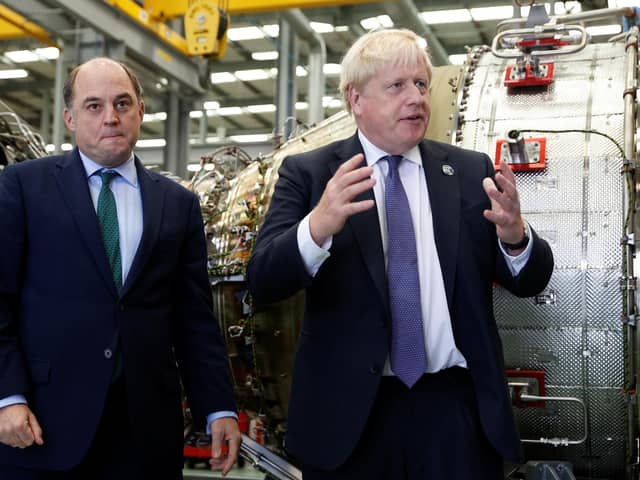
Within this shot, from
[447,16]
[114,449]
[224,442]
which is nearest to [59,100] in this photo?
[447,16]

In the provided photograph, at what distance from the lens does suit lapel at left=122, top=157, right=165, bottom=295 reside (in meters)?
2.45

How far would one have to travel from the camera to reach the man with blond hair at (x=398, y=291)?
7.07ft

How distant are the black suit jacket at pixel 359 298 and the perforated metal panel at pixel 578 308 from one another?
3.28 ft

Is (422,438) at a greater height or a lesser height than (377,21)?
lesser

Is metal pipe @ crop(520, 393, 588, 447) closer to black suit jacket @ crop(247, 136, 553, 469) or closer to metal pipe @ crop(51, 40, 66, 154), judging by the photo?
black suit jacket @ crop(247, 136, 553, 469)

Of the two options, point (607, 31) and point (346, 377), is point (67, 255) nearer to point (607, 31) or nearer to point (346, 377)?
point (346, 377)

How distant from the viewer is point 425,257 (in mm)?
2256

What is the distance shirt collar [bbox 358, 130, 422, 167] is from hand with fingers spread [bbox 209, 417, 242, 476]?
93 centimetres

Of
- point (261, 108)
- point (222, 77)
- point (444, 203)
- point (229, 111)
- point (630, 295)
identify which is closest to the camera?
point (444, 203)

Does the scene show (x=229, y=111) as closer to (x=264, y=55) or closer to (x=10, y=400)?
(x=264, y=55)

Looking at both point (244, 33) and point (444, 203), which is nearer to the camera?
point (444, 203)

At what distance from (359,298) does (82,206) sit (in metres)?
0.85

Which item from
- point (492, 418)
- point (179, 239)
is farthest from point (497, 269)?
point (179, 239)

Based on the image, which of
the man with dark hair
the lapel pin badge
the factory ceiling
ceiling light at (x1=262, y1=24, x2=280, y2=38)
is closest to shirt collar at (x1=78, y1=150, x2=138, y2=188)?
the man with dark hair
